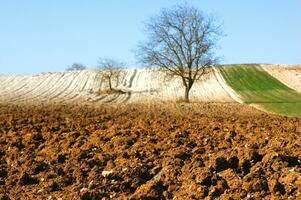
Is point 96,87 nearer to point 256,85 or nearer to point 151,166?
point 256,85

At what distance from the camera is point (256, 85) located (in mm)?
68625

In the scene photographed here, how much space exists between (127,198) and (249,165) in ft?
7.04

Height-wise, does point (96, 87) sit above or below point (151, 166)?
below

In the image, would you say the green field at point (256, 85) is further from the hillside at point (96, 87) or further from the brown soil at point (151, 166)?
the brown soil at point (151, 166)

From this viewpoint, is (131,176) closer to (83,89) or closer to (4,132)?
(4,132)

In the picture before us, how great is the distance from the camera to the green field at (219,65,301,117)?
186ft

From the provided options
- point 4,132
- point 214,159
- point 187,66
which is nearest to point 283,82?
point 187,66

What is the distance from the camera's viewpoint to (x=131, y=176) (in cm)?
932

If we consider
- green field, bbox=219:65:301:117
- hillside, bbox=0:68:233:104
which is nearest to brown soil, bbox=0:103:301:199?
green field, bbox=219:65:301:117

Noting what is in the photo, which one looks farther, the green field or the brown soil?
the green field

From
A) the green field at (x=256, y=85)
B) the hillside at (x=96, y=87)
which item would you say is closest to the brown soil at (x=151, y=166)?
the green field at (x=256, y=85)

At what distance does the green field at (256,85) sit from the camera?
56844mm

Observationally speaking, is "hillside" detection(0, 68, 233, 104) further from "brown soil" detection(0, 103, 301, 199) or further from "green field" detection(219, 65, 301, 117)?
"brown soil" detection(0, 103, 301, 199)

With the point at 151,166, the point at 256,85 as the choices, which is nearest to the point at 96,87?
the point at 256,85
